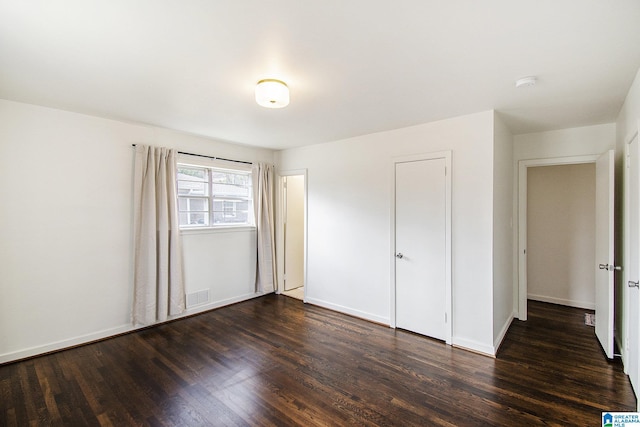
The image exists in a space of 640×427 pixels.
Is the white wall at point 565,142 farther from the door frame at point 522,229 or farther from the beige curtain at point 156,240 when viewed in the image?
the beige curtain at point 156,240

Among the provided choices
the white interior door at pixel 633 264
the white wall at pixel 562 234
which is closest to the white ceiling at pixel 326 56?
the white interior door at pixel 633 264

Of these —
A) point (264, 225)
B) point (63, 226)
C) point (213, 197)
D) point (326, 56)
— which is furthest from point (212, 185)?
point (326, 56)

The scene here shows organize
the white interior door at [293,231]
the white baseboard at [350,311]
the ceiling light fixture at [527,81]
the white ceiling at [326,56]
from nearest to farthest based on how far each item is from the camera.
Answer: the white ceiling at [326,56] → the ceiling light fixture at [527,81] → the white baseboard at [350,311] → the white interior door at [293,231]

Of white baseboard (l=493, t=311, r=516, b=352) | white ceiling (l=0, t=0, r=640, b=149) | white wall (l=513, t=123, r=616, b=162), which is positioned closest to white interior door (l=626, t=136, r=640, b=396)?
white ceiling (l=0, t=0, r=640, b=149)

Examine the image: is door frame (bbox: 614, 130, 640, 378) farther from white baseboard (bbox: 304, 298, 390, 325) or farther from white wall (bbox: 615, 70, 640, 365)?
white baseboard (bbox: 304, 298, 390, 325)

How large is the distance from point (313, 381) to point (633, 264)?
2.79 meters

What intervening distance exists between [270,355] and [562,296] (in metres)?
4.55

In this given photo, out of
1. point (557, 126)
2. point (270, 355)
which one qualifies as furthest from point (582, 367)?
point (270, 355)

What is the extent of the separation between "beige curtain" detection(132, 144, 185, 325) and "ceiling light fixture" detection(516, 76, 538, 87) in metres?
3.81

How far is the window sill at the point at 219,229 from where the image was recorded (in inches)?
159

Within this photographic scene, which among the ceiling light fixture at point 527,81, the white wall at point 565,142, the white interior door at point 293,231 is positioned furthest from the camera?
the white interior door at point 293,231

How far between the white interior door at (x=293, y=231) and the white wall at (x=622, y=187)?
13.5 feet

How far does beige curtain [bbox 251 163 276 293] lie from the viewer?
4.85 meters

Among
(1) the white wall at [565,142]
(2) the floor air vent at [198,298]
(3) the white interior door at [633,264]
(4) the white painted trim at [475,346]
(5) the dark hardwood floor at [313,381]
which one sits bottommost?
(5) the dark hardwood floor at [313,381]
